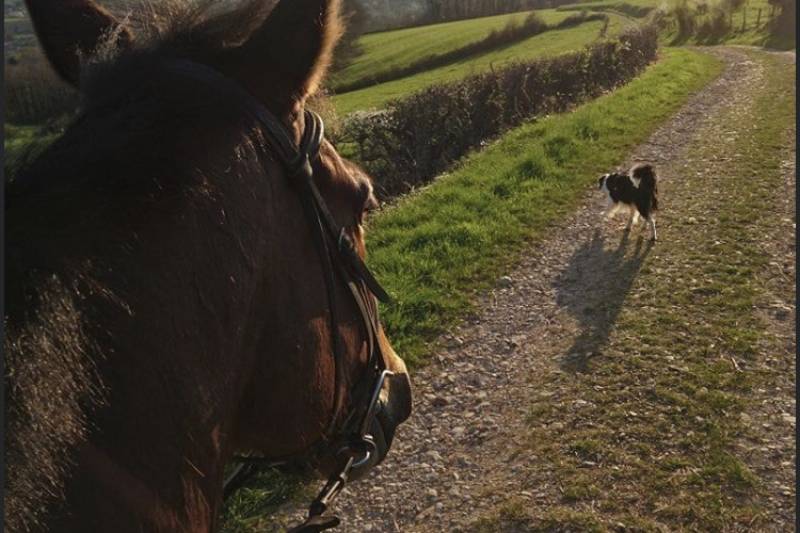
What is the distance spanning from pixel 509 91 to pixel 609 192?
25.7 ft

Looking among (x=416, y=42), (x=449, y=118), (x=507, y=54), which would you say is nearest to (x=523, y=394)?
(x=449, y=118)

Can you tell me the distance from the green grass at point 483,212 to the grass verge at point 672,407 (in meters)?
1.50

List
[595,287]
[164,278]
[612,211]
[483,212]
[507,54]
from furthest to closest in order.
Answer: [507,54] → [483,212] → [612,211] → [595,287] → [164,278]

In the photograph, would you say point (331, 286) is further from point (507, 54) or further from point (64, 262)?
point (507, 54)

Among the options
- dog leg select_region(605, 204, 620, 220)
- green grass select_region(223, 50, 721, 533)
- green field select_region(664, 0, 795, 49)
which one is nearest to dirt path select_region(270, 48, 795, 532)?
dog leg select_region(605, 204, 620, 220)

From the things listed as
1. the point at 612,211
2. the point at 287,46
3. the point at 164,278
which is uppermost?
the point at 287,46

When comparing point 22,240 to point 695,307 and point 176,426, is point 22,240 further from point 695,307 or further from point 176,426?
point 695,307

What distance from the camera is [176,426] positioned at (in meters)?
1.32

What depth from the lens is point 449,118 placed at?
1384 cm

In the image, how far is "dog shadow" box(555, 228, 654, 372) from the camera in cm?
576

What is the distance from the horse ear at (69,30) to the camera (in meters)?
1.68

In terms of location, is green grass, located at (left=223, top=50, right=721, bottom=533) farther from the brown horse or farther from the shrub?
the brown horse

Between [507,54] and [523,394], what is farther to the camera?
[507,54]

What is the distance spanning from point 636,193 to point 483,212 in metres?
2.09
